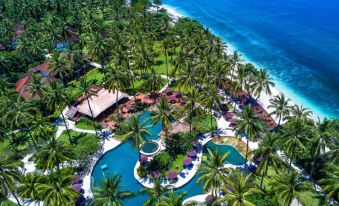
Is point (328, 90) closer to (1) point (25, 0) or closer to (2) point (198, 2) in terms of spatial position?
(2) point (198, 2)

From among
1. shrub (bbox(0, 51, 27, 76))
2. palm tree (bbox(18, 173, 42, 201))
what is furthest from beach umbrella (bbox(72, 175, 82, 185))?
shrub (bbox(0, 51, 27, 76))

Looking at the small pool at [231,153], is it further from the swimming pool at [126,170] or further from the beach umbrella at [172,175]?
the beach umbrella at [172,175]

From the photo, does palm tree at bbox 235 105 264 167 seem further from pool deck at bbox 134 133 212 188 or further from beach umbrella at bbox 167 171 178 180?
beach umbrella at bbox 167 171 178 180

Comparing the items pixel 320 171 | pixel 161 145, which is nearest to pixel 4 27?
pixel 161 145

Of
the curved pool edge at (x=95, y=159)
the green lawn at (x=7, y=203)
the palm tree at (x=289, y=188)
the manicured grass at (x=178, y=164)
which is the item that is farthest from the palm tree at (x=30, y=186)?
the palm tree at (x=289, y=188)

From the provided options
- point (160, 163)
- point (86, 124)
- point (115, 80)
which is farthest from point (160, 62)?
point (160, 163)

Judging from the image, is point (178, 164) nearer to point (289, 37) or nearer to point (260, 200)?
point (260, 200)
